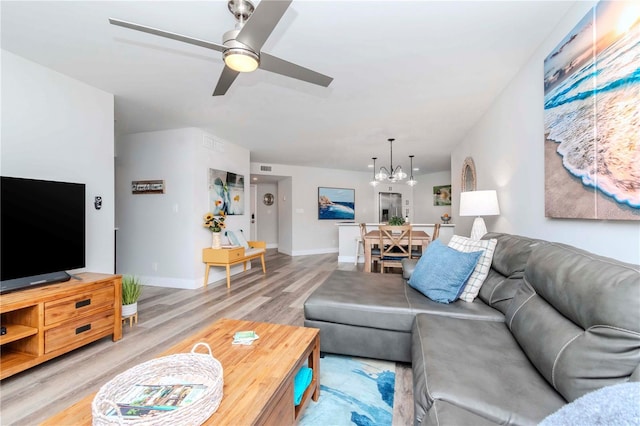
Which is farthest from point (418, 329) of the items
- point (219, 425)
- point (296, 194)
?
point (296, 194)

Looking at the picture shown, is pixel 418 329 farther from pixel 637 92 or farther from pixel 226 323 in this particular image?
pixel 637 92

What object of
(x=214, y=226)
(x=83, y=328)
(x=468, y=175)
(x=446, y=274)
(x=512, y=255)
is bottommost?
(x=83, y=328)

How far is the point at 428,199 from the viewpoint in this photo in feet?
28.7

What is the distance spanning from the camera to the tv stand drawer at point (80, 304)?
190cm

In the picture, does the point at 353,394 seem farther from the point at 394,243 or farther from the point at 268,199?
the point at 268,199

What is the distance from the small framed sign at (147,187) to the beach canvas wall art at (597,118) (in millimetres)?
4623

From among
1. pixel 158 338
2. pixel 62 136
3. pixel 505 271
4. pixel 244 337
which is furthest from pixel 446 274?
pixel 62 136

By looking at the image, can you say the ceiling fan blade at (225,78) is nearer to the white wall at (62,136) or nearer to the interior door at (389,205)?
the white wall at (62,136)

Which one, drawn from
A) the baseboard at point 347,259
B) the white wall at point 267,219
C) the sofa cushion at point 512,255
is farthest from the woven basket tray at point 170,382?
the white wall at point 267,219

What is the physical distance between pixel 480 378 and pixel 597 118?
143cm

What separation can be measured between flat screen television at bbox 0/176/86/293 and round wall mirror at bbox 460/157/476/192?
4.61m

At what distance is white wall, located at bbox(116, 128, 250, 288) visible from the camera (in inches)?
159

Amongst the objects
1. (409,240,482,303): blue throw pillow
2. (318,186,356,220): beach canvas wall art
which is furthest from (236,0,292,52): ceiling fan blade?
(318,186,356,220): beach canvas wall art

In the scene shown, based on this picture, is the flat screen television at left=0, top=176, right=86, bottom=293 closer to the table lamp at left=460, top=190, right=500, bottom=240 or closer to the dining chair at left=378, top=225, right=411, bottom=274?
the dining chair at left=378, top=225, right=411, bottom=274
